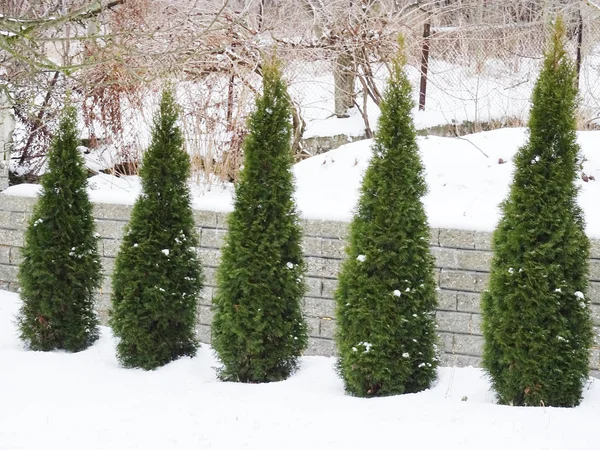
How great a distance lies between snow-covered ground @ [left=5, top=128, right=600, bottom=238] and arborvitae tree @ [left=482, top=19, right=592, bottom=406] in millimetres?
652

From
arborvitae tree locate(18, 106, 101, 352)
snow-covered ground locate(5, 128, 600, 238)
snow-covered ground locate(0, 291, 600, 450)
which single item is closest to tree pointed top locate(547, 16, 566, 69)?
snow-covered ground locate(5, 128, 600, 238)

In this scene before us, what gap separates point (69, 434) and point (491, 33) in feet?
32.5

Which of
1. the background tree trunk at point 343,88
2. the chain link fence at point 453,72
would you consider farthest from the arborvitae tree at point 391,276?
the background tree trunk at point 343,88

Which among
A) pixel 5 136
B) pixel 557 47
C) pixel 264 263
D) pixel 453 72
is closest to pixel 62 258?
pixel 264 263

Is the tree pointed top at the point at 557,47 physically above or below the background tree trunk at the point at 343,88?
below

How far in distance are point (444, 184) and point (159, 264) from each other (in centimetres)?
218

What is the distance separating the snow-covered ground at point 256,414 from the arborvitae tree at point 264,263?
21 cm

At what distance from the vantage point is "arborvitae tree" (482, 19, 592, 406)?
162 inches

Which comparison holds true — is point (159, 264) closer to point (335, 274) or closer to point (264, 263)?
point (264, 263)

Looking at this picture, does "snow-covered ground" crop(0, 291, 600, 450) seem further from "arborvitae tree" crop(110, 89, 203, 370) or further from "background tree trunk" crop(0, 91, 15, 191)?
"background tree trunk" crop(0, 91, 15, 191)

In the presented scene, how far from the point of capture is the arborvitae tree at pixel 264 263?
4715mm

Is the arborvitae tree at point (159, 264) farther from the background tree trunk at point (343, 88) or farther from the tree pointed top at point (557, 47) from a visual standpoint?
the background tree trunk at point (343, 88)

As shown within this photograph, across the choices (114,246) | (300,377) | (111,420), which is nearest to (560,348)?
(300,377)

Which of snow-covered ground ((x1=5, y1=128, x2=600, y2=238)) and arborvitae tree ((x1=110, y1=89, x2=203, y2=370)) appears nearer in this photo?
arborvitae tree ((x1=110, y1=89, x2=203, y2=370))
